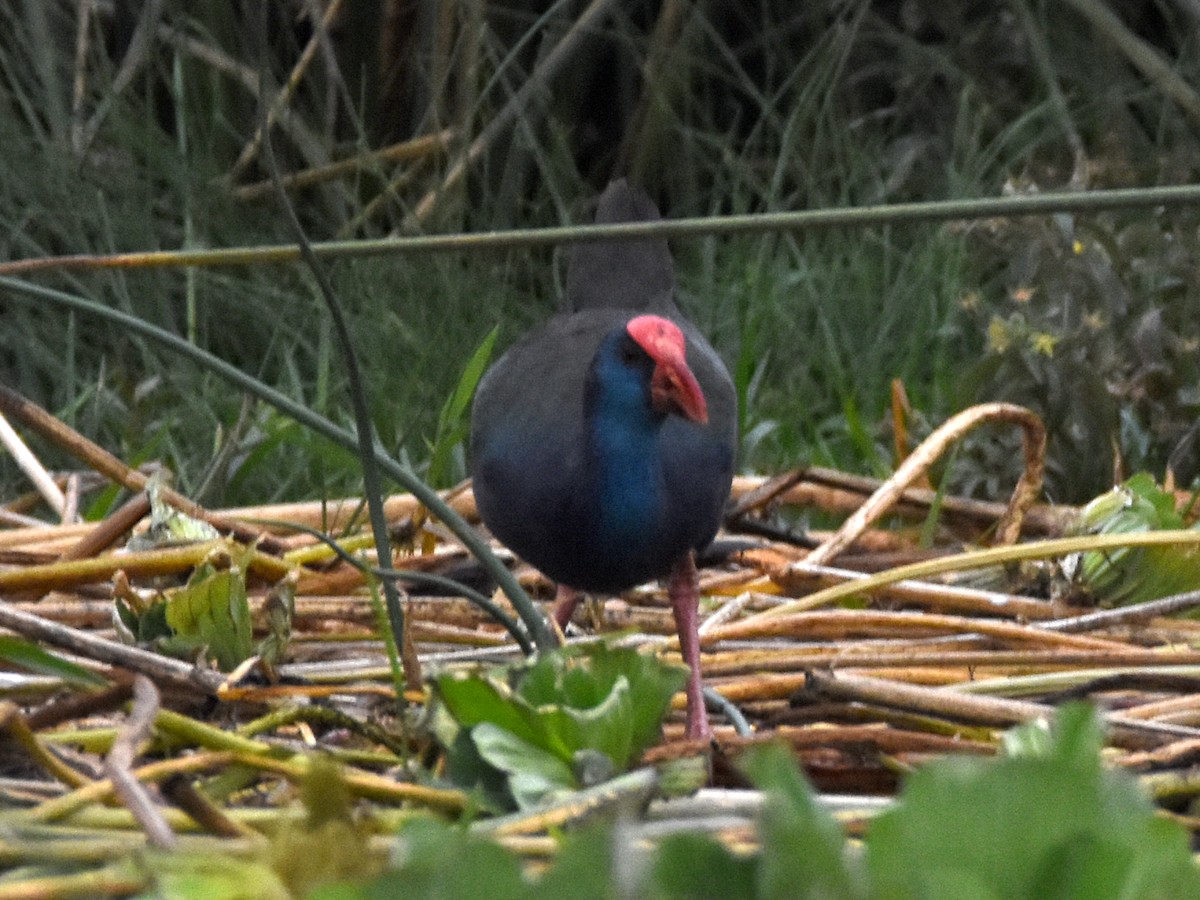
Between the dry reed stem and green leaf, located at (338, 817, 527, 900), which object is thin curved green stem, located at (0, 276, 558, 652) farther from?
the dry reed stem

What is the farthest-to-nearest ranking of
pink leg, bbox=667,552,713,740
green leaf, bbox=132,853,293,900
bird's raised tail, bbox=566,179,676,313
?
bird's raised tail, bbox=566,179,676,313 → pink leg, bbox=667,552,713,740 → green leaf, bbox=132,853,293,900

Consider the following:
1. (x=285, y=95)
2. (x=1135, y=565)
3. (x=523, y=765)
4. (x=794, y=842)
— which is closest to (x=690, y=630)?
(x=1135, y=565)

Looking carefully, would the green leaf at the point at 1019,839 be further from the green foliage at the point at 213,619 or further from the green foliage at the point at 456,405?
the green foliage at the point at 456,405

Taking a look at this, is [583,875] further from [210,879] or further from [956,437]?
[956,437]

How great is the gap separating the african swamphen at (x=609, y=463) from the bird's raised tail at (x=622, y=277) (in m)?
0.52

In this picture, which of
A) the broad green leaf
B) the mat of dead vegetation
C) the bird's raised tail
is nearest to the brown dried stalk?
the mat of dead vegetation

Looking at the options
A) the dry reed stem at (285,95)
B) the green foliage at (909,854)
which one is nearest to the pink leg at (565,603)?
the green foliage at (909,854)

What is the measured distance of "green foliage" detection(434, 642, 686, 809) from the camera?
123 centimetres

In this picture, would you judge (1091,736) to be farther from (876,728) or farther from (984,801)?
(876,728)

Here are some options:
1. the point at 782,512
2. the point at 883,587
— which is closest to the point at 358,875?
the point at 883,587

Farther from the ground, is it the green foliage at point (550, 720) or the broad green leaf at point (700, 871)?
the green foliage at point (550, 720)

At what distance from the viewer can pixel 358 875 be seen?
0.91 m

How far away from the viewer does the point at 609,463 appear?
2.40 metres

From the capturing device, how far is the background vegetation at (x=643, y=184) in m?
3.53
